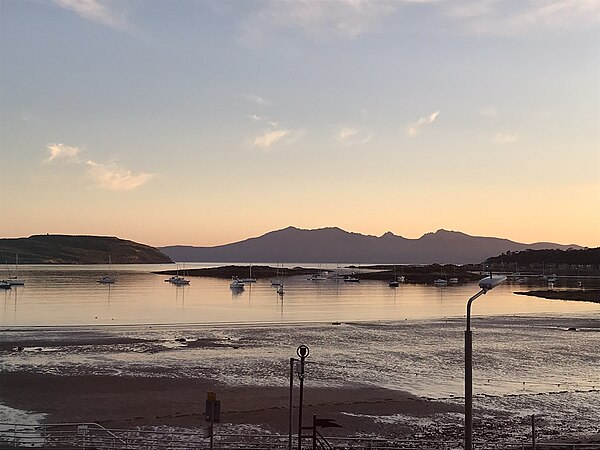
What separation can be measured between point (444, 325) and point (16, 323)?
42.3 meters

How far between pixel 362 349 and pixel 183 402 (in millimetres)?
20182

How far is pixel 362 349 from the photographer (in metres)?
45.5

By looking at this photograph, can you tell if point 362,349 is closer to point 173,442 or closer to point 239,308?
point 173,442

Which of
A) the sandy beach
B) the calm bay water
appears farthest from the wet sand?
the calm bay water

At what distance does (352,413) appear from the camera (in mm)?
26203

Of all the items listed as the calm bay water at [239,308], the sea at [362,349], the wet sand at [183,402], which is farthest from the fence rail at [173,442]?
the calm bay water at [239,308]

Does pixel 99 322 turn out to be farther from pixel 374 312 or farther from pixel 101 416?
pixel 101 416

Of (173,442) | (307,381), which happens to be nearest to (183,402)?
(173,442)

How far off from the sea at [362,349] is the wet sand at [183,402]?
138 cm

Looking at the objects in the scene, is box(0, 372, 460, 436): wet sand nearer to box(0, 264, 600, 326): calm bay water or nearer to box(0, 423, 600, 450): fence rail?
box(0, 423, 600, 450): fence rail

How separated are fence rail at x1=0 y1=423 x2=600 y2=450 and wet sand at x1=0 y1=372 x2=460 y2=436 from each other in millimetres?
1681

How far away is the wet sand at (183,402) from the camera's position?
24.6 m

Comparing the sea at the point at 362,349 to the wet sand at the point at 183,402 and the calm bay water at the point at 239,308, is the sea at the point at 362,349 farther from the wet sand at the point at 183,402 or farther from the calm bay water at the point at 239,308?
the wet sand at the point at 183,402

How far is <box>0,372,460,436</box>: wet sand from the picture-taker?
80.6 ft
